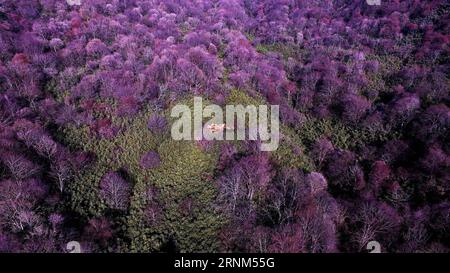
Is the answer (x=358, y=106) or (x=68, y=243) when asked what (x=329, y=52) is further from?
(x=68, y=243)

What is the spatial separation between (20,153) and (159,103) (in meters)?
19.0

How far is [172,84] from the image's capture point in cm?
4906

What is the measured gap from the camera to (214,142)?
40969mm

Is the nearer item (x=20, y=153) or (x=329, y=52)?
(x=20, y=153)

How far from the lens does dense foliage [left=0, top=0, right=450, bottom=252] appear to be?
2994cm

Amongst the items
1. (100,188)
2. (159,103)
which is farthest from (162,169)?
(159,103)

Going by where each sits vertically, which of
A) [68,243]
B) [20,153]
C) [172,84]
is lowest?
[68,243]

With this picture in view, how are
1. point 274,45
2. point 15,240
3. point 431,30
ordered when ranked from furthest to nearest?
point 274,45, point 431,30, point 15,240

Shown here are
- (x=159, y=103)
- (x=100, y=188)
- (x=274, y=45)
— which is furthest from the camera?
(x=274, y=45)

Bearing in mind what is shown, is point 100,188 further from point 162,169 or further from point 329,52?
point 329,52

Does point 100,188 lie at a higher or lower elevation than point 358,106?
lower

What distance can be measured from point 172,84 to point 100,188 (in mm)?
21545

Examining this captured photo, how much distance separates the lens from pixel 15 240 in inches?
1014

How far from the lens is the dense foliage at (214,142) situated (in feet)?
98.2
